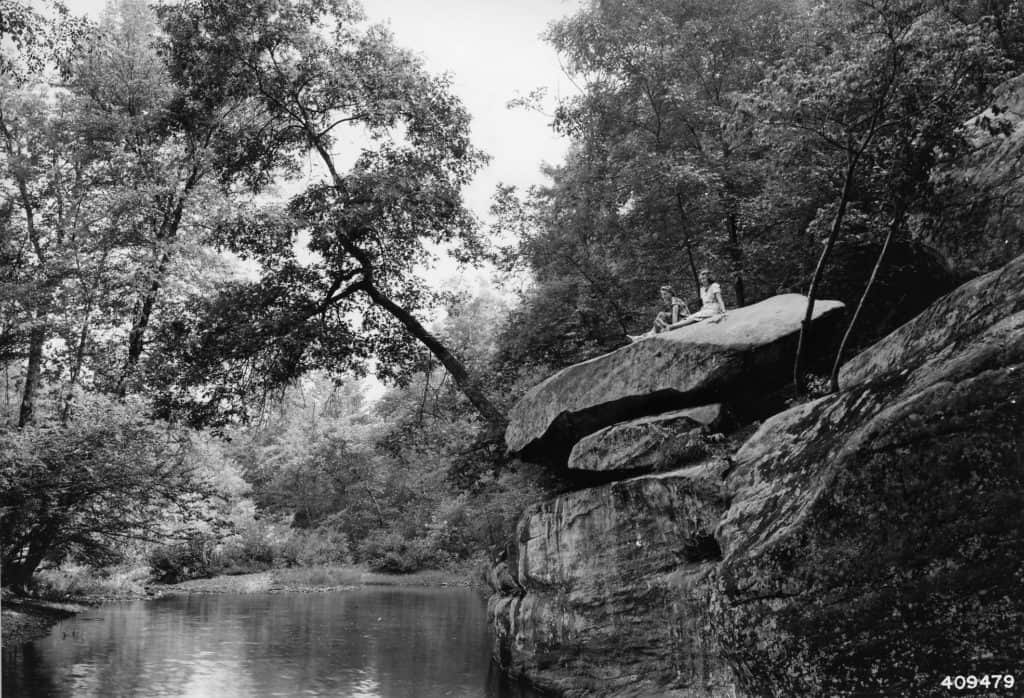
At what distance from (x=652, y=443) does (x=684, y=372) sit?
4.23 feet

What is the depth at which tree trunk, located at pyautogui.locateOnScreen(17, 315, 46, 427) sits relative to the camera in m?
18.6

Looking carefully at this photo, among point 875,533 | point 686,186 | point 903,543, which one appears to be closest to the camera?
point 903,543

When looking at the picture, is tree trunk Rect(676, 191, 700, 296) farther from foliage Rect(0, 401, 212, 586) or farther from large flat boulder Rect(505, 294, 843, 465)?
foliage Rect(0, 401, 212, 586)

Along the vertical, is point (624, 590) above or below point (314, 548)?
below

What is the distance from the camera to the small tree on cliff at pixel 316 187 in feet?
53.5

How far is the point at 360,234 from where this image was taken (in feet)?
57.6

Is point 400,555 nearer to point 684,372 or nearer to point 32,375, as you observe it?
point 32,375

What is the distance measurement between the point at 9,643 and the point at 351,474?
33899 millimetres

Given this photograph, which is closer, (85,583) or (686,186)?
(686,186)

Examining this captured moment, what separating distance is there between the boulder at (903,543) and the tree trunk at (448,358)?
10.9m

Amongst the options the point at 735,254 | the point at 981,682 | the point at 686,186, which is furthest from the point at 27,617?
the point at 981,682

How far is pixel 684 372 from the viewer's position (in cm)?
1192

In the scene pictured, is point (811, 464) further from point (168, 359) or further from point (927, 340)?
point (168, 359)

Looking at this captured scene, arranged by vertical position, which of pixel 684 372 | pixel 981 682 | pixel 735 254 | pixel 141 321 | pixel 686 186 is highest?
pixel 686 186
